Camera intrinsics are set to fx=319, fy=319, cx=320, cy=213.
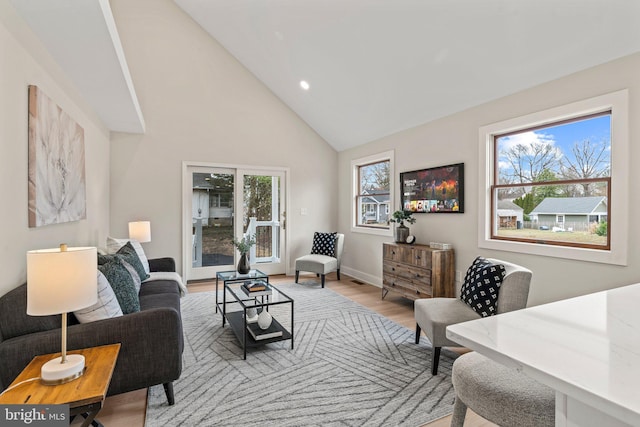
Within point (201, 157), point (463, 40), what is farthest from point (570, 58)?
point (201, 157)

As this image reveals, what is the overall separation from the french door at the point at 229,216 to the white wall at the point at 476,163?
1426 mm

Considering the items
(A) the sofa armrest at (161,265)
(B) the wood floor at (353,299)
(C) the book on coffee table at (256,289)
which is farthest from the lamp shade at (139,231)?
(C) the book on coffee table at (256,289)

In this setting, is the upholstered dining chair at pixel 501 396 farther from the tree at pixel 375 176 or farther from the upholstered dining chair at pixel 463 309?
the tree at pixel 375 176

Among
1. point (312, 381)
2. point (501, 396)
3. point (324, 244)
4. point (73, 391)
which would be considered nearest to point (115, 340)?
point (73, 391)

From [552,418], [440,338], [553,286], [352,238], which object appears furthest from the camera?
[352,238]

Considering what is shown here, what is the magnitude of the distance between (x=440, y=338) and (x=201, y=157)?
434 centimetres

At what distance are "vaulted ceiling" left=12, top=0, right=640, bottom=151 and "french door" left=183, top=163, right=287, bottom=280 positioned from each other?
1.47m

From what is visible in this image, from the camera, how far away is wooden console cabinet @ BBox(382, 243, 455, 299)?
3586 mm

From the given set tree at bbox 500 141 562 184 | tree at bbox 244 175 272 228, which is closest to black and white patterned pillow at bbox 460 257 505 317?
tree at bbox 500 141 562 184

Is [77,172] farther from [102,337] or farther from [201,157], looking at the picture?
[201,157]

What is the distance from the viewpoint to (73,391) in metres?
1.31

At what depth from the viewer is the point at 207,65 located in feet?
16.8

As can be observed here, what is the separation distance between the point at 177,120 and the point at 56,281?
13.7ft

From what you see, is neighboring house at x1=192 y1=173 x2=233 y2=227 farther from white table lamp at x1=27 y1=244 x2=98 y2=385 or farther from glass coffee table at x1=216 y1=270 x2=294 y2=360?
white table lamp at x1=27 y1=244 x2=98 y2=385
